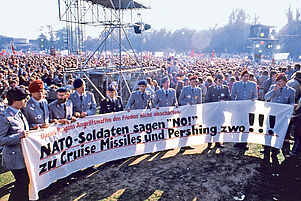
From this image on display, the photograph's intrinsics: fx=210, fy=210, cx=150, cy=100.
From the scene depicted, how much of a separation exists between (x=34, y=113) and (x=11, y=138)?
98cm

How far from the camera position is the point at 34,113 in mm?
3840

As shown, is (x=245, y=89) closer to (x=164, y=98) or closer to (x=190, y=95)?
(x=190, y=95)

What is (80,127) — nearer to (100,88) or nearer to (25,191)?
(25,191)

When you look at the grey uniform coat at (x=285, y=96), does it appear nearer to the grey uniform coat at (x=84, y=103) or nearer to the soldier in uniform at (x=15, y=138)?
the grey uniform coat at (x=84, y=103)

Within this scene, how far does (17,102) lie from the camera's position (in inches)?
118

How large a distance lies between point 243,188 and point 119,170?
8.86 ft

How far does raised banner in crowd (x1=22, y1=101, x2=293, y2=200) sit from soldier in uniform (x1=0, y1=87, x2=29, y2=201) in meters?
0.19

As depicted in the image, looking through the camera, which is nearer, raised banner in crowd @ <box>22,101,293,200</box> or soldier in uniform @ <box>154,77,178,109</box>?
raised banner in crowd @ <box>22,101,293,200</box>

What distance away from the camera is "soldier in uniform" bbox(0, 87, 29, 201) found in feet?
9.53

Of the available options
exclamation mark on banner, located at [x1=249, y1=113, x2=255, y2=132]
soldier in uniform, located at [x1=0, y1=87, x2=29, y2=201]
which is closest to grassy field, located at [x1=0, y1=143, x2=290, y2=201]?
exclamation mark on banner, located at [x1=249, y1=113, x2=255, y2=132]

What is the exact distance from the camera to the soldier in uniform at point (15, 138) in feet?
9.53

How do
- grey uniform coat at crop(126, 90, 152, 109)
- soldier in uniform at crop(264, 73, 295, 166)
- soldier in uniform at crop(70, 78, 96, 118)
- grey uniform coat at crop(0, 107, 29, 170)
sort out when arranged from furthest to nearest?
grey uniform coat at crop(126, 90, 152, 109), soldier in uniform at crop(264, 73, 295, 166), soldier in uniform at crop(70, 78, 96, 118), grey uniform coat at crop(0, 107, 29, 170)

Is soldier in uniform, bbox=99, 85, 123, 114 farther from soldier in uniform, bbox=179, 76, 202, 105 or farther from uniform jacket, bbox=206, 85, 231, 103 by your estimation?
uniform jacket, bbox=206, 85, 231, 103

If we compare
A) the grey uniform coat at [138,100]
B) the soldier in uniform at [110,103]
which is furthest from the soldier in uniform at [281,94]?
the soldier in uniform at [110,103]
